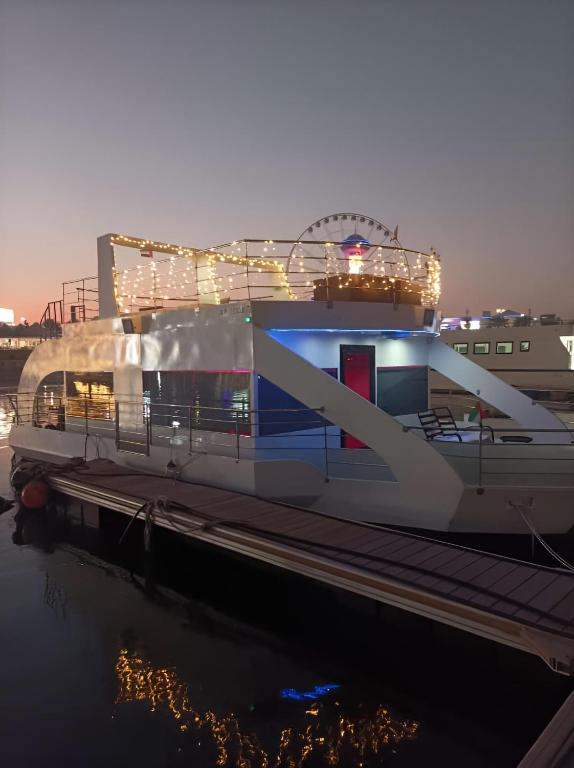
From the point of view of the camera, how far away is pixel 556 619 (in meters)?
5.20

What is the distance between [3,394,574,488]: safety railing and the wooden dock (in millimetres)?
982

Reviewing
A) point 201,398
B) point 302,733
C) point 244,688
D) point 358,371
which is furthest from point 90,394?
point 302,733

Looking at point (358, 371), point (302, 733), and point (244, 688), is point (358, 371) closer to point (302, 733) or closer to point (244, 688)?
point (244, 688)

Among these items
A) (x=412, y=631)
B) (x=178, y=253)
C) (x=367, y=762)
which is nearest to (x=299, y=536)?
(x=412, y=631)

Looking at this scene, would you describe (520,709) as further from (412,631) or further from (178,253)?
(178,253)

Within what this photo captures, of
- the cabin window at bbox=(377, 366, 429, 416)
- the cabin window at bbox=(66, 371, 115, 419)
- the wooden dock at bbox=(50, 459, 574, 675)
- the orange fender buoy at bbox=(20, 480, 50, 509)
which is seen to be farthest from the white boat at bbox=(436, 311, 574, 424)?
the wooden dock at bbox=(50, 459, 574, 675)

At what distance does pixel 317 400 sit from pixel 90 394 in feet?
23.6

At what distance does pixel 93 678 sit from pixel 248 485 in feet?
11.7

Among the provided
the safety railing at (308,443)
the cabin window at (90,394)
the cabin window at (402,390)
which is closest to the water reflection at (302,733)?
the safety railing at (308,443)

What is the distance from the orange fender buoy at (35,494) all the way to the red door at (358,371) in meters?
6.47

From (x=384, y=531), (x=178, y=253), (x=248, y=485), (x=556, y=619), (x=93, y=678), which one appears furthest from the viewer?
(x=178, y=253)

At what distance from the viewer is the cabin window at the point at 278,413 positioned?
30.9ft

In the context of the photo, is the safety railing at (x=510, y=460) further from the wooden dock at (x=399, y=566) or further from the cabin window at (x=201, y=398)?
the cabin window at (x=201, y=398)

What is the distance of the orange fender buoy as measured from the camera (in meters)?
11.6
